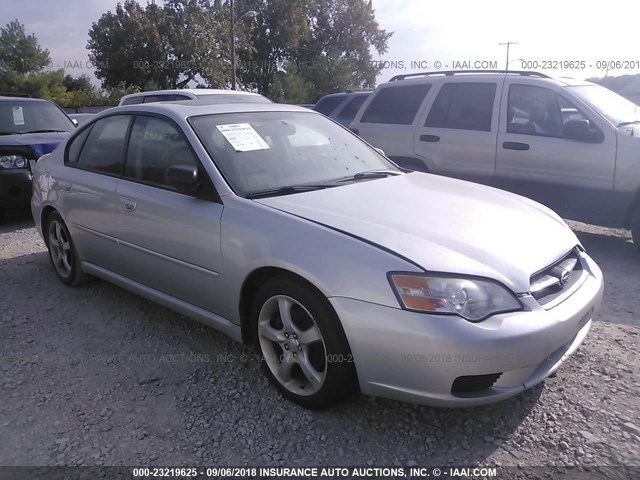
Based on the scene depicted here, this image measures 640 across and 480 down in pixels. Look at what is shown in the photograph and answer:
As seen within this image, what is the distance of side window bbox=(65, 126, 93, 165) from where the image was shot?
4441 millimetres

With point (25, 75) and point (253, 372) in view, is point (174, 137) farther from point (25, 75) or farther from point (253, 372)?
point (25, 75)

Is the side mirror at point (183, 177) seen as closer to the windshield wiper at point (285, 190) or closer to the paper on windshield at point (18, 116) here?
the windshield wiper at point (285, 190)

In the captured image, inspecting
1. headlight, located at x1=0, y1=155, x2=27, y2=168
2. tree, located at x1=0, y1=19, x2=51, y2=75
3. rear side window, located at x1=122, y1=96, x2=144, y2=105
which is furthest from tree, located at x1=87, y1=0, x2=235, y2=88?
headlight, located at x1=0, y1=155, x2=27, y2=168

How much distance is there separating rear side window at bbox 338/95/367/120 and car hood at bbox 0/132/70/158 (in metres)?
4.83

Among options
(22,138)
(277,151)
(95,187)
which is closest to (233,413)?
(277,151)

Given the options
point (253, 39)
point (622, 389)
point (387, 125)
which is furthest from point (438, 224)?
point (253, 39)

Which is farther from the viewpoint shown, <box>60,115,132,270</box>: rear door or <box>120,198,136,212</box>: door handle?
<box>60,115,132,270</box>: rear door

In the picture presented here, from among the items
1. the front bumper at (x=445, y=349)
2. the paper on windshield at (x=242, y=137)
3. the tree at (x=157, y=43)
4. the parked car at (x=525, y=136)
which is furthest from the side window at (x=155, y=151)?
the tree at (x=157, y=43)

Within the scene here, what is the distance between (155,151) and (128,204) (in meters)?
0.40

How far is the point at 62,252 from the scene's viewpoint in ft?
15.3

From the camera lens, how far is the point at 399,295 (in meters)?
2.38

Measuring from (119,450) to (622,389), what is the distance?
2.65 m

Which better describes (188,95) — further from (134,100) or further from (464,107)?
(464,107)

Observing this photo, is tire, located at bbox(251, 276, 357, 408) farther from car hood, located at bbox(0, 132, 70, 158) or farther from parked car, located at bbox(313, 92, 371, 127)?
parked car, located at bbox(313, 92, 371, 127)
